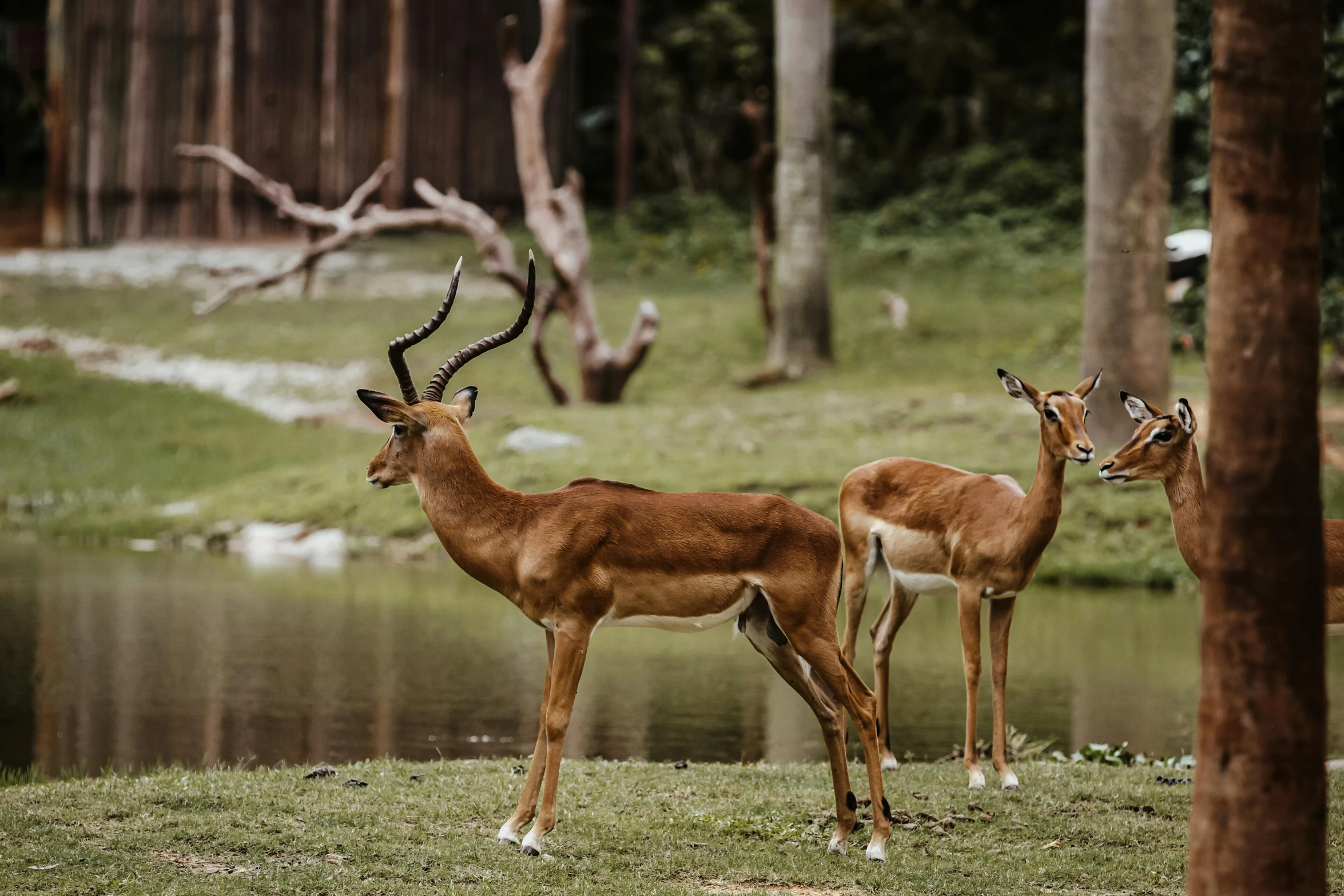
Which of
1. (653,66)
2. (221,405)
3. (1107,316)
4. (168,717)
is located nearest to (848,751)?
(168,717)

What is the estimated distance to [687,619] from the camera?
6.37 metres

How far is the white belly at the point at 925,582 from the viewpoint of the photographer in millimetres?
8031

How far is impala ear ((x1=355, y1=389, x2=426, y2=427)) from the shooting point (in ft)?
20.3

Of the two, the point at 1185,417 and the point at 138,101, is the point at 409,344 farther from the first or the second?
the point at 138,101

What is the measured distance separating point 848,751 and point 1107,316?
911cm

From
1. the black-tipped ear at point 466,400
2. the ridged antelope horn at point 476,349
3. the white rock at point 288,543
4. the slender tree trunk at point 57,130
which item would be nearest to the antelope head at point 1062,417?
the ridged antelope horn at point 476,349

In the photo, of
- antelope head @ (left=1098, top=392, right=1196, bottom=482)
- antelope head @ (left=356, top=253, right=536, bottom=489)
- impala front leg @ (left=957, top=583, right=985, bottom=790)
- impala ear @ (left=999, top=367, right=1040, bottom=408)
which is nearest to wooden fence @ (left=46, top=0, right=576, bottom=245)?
impala front leg @ (left=957, top=583, right=985, bottom=790)

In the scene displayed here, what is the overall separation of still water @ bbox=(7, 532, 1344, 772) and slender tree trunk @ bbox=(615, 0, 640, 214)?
1711 centimetres

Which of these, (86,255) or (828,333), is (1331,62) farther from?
(86,255)

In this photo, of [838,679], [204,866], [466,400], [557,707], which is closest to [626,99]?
[466,400]

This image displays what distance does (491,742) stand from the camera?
8938 mm

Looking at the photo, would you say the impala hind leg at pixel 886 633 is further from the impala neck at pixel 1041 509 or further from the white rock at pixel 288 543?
the white rock at pixel 288 543

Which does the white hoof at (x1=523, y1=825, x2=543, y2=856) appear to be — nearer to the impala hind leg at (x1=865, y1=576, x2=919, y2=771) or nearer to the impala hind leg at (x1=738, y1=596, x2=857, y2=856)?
the impala hind leg at (x1=738, y1=596, x2=857, y2=856)

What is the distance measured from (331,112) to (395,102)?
114cm
